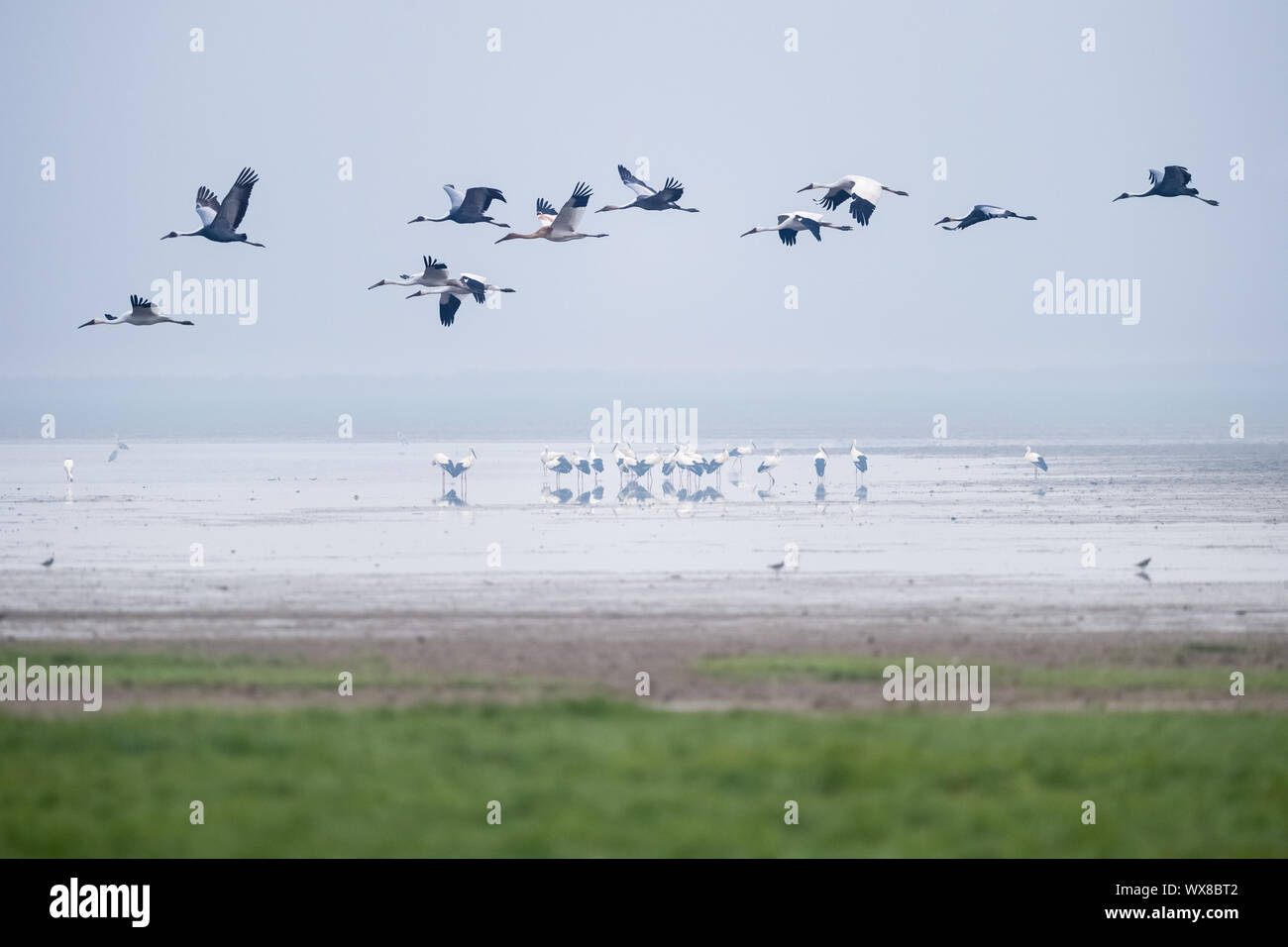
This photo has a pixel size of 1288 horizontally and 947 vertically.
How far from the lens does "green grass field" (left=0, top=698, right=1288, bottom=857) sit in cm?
1070

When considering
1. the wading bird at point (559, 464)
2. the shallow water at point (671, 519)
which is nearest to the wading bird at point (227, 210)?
the shallow water at point (671, 519)

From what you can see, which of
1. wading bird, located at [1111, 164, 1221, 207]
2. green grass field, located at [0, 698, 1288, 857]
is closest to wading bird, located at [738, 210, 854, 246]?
wading bird, located at [1111, 164, 1221, 207]

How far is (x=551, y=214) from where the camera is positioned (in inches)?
1169

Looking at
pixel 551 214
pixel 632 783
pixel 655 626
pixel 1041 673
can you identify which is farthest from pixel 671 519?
pixel 632 783

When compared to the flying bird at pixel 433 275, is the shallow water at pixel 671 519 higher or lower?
lower

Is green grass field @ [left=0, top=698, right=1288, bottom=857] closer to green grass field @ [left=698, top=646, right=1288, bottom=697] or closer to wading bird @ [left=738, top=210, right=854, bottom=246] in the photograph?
green grass field @ [left=698, top=646, right=1288, bottom=697]

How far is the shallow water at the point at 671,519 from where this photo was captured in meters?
24.7

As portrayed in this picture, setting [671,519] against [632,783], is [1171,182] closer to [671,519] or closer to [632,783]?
[671,519]

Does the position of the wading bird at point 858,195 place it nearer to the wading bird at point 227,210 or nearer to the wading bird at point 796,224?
the wading bird at point 796,224

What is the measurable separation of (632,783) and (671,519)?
20.4 meters

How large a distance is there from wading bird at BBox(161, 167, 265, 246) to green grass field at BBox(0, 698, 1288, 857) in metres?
13.3

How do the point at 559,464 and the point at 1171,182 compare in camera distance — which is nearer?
the point at 1171,182

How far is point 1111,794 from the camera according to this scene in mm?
11766

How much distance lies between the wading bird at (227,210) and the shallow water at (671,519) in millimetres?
4742
